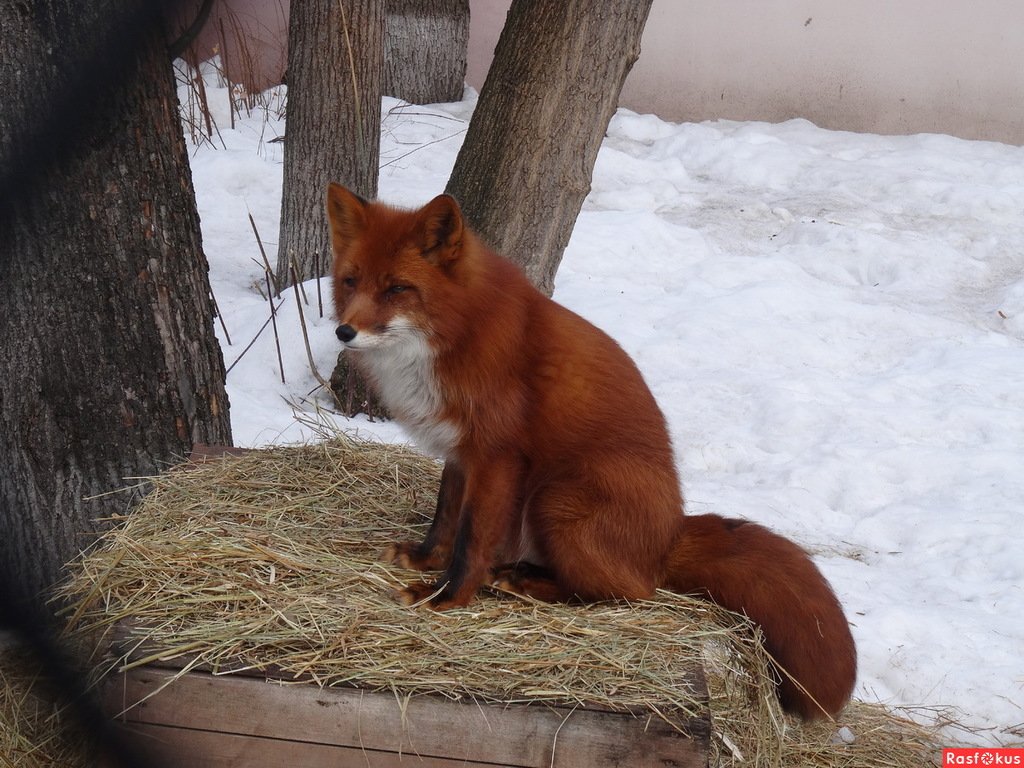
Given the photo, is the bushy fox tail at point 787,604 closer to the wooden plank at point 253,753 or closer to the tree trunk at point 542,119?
the wooden plank at point 253,753

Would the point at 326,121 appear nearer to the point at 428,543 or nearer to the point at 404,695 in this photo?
the point at 428,543

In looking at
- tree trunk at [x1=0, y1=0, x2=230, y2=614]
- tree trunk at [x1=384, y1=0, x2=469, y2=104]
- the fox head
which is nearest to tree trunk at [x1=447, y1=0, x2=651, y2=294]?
tree trunk at [x1=0, y1=0, x2=230, y2=614]

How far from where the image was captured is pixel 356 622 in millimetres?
2494

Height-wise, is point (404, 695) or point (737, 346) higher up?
point (404, 695)

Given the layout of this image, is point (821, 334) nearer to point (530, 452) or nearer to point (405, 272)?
point (530, 452)

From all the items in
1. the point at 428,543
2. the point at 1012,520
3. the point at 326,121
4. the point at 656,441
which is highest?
the point at 326,121

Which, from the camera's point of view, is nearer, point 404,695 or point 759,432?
point 404,695

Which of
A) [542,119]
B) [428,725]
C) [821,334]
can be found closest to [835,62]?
[821,334]

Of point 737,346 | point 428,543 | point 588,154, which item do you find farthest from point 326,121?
point 428,543

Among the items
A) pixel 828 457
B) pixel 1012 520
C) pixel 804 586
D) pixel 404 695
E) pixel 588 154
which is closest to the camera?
pixel 404 695

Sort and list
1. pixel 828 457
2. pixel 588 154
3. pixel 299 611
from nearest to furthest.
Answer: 1. pixel 299 611
2. pixel 588 154
3. pixel 828 457

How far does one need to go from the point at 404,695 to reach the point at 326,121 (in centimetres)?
531

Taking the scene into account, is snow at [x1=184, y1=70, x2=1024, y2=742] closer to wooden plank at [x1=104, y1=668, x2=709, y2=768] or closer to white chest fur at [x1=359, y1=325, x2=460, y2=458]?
white chest fur at [x1=359, y1=325, x2=460, y2=458]

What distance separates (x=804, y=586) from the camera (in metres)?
2.78
